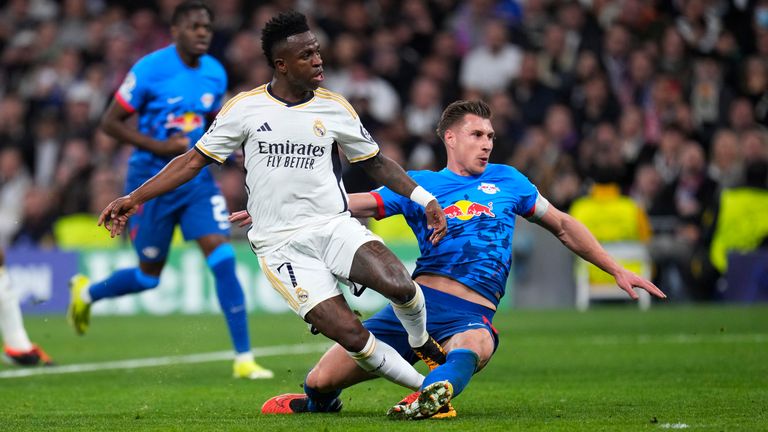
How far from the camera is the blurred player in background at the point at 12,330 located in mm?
10602

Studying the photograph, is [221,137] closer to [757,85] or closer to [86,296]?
[86,296]

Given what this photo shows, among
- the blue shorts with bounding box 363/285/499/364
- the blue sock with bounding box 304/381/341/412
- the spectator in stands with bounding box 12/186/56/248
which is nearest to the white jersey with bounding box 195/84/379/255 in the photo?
the blue shorts with bounding box 363/285/499/364

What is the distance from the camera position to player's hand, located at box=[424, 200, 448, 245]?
6930 mm

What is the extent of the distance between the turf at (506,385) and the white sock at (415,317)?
0.50 metres

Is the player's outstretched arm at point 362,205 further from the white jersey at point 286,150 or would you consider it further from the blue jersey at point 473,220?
the white jersey at point 286,150

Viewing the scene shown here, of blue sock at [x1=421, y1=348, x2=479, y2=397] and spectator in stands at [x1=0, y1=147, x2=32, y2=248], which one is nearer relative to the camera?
blue sock at [x1=421, y1=348, x2=479, y2=397]

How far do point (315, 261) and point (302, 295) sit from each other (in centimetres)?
22

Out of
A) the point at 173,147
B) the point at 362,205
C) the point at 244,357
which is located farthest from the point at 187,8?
the point at 362,205

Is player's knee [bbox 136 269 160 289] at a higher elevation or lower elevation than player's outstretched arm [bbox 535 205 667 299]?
lower

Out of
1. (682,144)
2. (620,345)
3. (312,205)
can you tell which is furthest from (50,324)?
(312,205)

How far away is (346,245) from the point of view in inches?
275

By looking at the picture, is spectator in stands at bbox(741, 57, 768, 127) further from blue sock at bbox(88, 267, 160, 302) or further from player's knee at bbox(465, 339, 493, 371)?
player's knee at bbox(465, 339, 493, 371)

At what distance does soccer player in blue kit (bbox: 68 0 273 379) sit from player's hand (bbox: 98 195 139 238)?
303cm

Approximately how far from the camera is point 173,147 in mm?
9945
